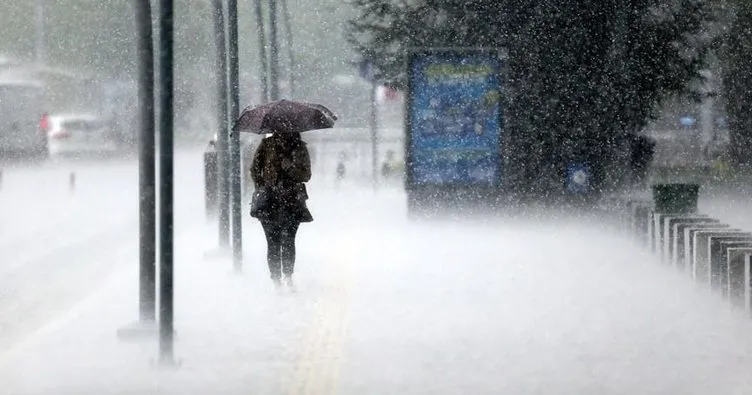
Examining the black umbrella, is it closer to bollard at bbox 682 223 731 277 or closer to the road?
the road

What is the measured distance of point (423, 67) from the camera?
22.4 meters

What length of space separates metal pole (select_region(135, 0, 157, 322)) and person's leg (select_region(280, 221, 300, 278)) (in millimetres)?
2776

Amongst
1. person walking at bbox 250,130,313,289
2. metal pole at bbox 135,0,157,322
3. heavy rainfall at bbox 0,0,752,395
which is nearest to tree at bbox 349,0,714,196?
heavy rainfall at bbox 0,0,752,395

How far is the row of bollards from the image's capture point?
43.0 feet

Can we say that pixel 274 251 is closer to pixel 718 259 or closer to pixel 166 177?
pixel 718 259

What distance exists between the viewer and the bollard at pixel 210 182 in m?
23.3

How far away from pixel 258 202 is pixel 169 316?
4.21m

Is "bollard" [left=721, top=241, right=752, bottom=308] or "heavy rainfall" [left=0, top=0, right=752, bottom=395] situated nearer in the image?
"heavy rainfall" [left=0, top=0, right=752, bottom=395]

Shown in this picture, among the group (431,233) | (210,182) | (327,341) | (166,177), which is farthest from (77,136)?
(166,177)

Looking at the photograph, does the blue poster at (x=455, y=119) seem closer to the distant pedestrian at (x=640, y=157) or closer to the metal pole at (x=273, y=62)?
the distant pedestrian at (x=640, y=157)

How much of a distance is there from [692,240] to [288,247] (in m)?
4.02

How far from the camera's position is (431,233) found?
2119 centimetres

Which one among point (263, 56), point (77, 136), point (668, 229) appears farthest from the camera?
point (77, 136)

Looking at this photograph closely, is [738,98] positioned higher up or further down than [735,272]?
higher up
